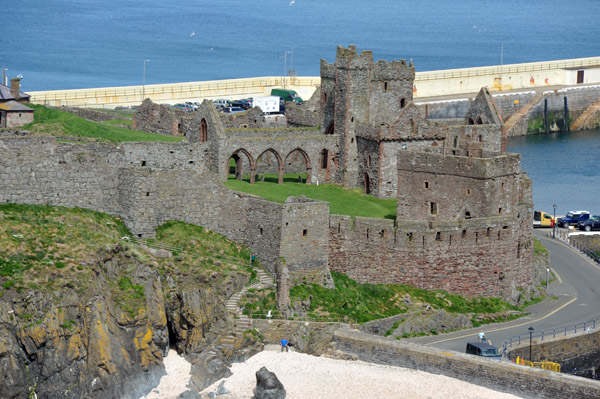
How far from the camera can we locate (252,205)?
6544cm

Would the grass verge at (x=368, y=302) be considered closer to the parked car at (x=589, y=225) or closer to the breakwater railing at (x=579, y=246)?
the breakwater railing at (x=579, y=246)

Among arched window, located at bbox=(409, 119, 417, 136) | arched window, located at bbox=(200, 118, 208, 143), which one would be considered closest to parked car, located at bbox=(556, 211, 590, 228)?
arched window, located at bbox=(409, 119, 417, 136)

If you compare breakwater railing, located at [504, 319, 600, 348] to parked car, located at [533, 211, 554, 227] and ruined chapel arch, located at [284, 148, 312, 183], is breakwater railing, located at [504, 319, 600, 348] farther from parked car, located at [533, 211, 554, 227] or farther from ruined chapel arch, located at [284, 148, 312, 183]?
parked car, located at [533, 211, 554, 227]

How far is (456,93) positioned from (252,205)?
295 ft

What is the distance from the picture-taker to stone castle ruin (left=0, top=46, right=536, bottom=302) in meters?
63.9

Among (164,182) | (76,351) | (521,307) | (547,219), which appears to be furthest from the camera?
(547,219)

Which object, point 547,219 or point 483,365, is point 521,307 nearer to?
point 483,365

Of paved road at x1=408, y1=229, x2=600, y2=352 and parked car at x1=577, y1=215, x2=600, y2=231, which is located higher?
parked car at x1=577, y1=215, x2=600, y2=231

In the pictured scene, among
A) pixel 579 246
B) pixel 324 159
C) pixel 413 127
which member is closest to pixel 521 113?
pixel 579 246

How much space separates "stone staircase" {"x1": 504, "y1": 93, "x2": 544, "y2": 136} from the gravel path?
8539 cm

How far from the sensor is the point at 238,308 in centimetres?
6169

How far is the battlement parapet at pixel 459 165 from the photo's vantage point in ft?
226

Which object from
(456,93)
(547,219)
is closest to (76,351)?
(547,219)

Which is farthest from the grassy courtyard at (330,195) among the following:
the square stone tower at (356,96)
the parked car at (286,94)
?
the parked car at (286,94)
